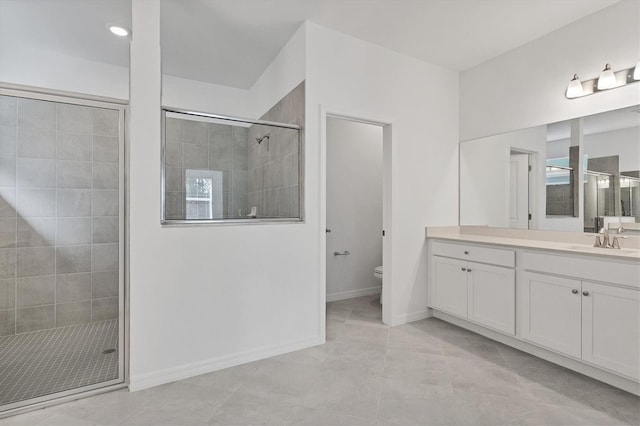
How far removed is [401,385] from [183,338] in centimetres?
148

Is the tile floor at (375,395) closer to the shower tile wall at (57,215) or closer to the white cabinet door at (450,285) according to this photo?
the white cabinet door at (450,285)

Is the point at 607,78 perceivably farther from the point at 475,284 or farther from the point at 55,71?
the point at 55,71

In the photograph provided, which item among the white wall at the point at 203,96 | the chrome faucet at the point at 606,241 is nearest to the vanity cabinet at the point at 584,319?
the chrome faucet at the point at 606,241

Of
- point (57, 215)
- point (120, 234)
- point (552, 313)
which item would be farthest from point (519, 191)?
point (57, 215)

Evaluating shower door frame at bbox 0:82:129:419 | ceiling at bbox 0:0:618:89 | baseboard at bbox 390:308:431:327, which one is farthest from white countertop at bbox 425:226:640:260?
shower door frame at bbox 0:82:129:419

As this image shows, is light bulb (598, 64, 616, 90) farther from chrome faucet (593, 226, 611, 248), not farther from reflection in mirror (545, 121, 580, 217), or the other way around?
chrome faucet (593, 226, 611, 248)

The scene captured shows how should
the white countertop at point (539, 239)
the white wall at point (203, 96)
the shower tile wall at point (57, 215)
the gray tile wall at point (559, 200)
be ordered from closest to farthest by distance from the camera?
the shower tile wall at point (57, 215), the white countertop at point (539, 239), the gray tile wall at point (559, 200), the white wall at point (203, 96)

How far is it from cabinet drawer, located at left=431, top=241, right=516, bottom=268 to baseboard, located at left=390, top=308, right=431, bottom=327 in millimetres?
638

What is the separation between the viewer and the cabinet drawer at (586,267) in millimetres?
1827

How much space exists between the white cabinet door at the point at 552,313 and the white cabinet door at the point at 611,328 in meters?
0.05

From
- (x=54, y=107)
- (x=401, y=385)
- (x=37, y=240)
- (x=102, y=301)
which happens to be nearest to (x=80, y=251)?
(x=37, y=240)

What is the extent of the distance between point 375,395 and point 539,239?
81.0 inches

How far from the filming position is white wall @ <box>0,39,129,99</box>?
2875mm

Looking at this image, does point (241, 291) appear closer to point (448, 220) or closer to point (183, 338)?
point (183, 338)
